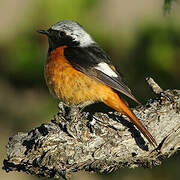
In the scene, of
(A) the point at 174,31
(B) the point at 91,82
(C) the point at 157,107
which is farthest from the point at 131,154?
(A) the point at 174,31

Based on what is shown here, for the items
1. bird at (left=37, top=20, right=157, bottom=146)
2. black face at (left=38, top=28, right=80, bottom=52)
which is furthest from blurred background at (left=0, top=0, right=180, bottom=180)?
bird at (left=37, top=20, right=157, bottom=146)

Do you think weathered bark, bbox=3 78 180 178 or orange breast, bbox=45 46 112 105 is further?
orange breast, bbox=45 46 112 105

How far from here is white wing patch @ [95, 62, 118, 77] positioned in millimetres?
5858

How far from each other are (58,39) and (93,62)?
0.86 m

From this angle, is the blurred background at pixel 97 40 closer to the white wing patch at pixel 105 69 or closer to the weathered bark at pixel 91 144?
the white wing patch at pixel 105 69

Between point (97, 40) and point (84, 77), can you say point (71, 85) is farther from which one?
point (97, 40)

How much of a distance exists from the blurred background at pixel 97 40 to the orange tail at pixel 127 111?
1.54ft

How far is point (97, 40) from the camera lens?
6559 millimetres

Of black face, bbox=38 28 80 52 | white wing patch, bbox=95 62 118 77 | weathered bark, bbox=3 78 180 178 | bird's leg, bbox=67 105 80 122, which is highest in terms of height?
black face, bbox=38 28 80 52

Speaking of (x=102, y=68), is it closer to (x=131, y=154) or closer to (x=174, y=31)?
(x=174, y=31)

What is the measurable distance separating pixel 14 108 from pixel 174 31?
2294 mm

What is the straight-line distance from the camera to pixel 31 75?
6148 mm

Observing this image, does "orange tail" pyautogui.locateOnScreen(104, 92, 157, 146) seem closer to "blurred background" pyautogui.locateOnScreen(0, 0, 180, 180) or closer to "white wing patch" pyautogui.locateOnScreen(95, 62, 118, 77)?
"white wing patch" pyautogui.locateOnScreen(95, 62, 118, 77)

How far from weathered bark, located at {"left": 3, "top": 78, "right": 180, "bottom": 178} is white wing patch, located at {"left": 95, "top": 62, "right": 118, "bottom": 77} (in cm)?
99
